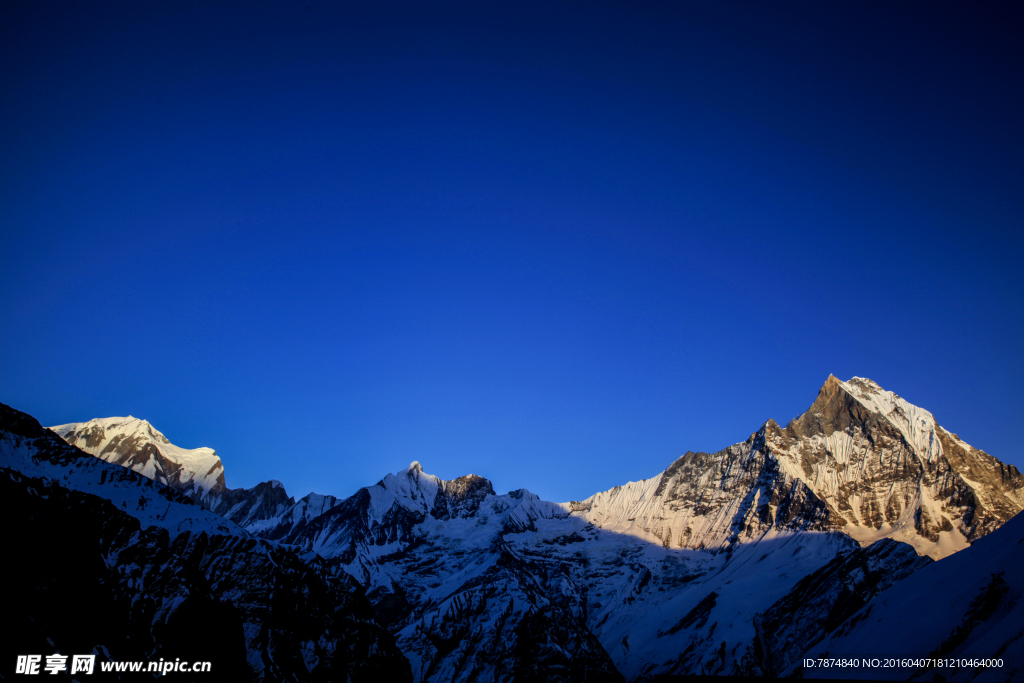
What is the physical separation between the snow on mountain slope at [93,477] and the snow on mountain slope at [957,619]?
5030 inches

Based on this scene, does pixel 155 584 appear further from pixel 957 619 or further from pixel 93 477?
pixel 957 619

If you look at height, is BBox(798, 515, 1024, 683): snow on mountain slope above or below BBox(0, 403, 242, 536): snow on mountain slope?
below

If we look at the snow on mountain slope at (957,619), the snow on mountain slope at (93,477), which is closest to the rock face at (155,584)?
the snow on mountain slope at (93,477)

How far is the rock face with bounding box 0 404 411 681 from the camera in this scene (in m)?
102

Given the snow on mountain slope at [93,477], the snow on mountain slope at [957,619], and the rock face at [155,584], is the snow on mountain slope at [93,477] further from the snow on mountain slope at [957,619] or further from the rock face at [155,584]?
the snow on mountain slope at [957,619]

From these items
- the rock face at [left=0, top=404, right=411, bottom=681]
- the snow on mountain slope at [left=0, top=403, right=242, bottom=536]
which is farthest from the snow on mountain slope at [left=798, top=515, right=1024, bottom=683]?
the snow on mountain slope at [left=0, top=403, right=242, bottom=536]

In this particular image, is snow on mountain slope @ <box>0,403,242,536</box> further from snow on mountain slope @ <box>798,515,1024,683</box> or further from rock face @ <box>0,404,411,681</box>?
snow on mountain slope @ <box>798,515,1024,683</box>

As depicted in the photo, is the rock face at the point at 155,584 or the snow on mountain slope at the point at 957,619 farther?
the rock face at the point at 155,584

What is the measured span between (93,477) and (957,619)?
510 feet

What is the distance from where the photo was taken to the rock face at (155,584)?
102m

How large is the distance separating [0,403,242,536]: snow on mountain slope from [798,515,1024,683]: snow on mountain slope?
127763mm

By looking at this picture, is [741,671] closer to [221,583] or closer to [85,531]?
[221,583]

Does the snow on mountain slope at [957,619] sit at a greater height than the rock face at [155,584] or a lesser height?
lesser

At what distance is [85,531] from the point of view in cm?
11231
